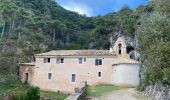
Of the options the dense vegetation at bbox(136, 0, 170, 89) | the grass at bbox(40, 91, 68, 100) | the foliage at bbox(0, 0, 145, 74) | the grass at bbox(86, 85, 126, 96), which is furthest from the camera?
the foliage at bbox(0, 0, 145, 74)

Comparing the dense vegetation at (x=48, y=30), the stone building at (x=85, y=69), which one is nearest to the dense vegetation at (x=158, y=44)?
the dense vegetation at (x=48, y=30)

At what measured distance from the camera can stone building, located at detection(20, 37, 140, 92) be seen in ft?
138

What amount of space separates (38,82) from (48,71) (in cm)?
243

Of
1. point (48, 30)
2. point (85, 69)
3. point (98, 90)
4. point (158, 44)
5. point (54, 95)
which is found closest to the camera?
point (158, 44)

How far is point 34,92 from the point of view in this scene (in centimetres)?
3709

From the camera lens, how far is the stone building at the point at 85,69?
42.0 m

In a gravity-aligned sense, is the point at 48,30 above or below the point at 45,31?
above

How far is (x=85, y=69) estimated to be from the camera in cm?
4609

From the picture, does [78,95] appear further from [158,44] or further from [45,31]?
[45,31]

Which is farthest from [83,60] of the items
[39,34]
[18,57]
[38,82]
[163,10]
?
[39,34]

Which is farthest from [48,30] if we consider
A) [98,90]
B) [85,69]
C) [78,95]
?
[78,95]

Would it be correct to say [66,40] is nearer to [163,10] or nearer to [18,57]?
[18,57]

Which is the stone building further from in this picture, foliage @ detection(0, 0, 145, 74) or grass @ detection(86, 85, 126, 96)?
foliage @ detection(0, 0, 145, 74)

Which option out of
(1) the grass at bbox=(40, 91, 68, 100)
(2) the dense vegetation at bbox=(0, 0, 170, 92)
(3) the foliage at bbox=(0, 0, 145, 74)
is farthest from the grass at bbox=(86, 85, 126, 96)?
(3) the foliage at bbox=(0, 0, 145, 74)
